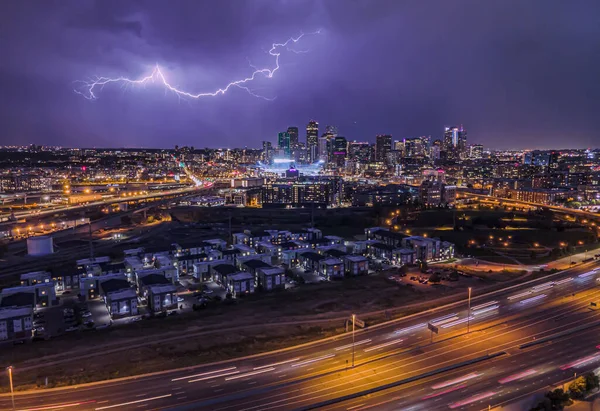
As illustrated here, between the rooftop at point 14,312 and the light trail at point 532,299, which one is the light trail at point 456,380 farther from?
the rooftop at point 14,312

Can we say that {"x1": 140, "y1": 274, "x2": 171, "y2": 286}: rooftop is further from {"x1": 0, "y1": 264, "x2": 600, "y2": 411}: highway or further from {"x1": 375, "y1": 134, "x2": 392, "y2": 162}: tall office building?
{"x1": 375, "y1": 134, "x2": 392, "y2": 162}: tall office building

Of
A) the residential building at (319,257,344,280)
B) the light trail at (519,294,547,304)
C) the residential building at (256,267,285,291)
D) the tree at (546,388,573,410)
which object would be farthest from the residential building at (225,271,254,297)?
the tree at (546,388,573,410)

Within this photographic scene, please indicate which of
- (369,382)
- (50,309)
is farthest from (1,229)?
(369,382)

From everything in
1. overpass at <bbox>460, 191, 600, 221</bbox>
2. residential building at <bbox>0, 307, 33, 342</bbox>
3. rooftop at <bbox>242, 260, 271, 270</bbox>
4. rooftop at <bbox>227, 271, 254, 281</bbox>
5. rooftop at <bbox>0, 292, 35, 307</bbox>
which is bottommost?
residential building at <bbox>0, 307, 33, 342</bbox>

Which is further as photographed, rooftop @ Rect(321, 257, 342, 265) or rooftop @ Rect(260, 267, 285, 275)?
rooftop @ Rect(321, 257, 342, 265)

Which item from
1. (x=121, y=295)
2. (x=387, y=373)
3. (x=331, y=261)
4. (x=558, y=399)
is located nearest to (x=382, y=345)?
(x=387, y=373)

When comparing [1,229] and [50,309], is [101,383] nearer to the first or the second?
[50,309]

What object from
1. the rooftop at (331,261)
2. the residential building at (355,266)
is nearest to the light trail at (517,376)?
the residential building at (355,266)

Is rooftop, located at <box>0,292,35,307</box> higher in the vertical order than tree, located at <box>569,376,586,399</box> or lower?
lower

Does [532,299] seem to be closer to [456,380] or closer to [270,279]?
[456,380]
